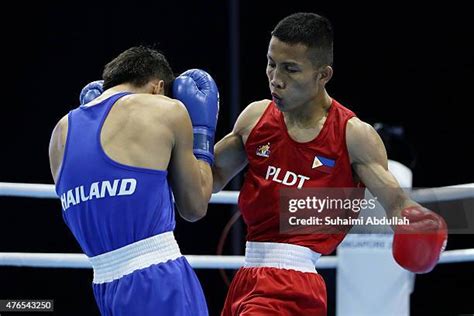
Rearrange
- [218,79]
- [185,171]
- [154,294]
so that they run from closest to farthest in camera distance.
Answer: [154,294]
[185,171]
[218,79]

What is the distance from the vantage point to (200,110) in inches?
107

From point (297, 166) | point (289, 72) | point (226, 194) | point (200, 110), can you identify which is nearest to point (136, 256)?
point (200, 110)

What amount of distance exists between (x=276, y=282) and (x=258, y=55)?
4.04 m

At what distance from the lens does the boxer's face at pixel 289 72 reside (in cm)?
276

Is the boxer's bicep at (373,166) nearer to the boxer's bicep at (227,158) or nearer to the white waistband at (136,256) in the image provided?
the boxer's bicep at (227,158)

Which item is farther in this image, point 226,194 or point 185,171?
point 226,194

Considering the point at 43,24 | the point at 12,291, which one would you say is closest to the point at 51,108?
the point at 43,24

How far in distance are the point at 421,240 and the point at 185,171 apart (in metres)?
0.77

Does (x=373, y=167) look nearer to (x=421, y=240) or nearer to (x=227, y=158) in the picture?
(x=421, y=240)

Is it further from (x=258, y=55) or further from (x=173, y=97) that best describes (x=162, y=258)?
(x=258, y=55)

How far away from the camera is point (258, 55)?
6.53m

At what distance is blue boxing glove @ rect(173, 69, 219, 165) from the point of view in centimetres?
270

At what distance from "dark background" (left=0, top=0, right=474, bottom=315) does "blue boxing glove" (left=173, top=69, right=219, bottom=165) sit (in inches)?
126

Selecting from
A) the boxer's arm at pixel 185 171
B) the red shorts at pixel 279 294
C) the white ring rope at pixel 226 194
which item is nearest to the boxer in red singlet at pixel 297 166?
the red shorts at pixel 279 294
